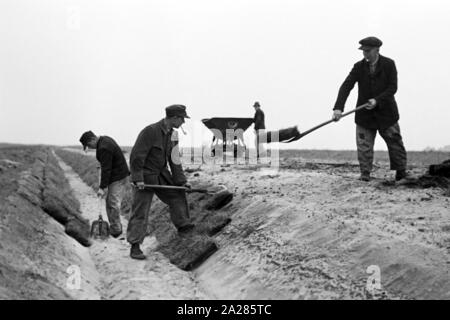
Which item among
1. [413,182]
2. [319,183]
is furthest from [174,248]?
[413,182]

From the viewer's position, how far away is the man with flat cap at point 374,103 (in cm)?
777

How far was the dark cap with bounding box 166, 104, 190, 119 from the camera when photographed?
263 inches

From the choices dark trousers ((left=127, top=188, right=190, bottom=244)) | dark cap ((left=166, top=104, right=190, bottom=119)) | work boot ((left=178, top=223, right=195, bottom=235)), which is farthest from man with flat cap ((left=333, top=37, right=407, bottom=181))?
dark trousers ((left=127, top=188, right=190, bottom=244))

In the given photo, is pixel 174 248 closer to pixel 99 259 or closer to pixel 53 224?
pixel 99 259

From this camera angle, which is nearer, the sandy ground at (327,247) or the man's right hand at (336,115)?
the sandy ground at (327,247)

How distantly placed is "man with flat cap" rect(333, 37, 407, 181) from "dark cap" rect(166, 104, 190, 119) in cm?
253

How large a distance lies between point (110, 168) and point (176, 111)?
73.6 inches

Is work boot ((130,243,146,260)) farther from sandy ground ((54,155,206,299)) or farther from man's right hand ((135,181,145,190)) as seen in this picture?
man's right hand ((135,181,145,190))

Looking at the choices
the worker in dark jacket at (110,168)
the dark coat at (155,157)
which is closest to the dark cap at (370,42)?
the dark coat at (155,157)

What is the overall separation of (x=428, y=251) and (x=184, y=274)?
3.00 meters

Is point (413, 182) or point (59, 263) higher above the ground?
point (413, 182)

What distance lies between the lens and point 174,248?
23.5ft

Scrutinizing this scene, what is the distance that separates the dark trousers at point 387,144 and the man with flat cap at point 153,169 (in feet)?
9.81

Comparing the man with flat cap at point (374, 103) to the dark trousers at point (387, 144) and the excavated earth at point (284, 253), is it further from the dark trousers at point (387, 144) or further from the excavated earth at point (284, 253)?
the excavated earth at point (284, 253)
